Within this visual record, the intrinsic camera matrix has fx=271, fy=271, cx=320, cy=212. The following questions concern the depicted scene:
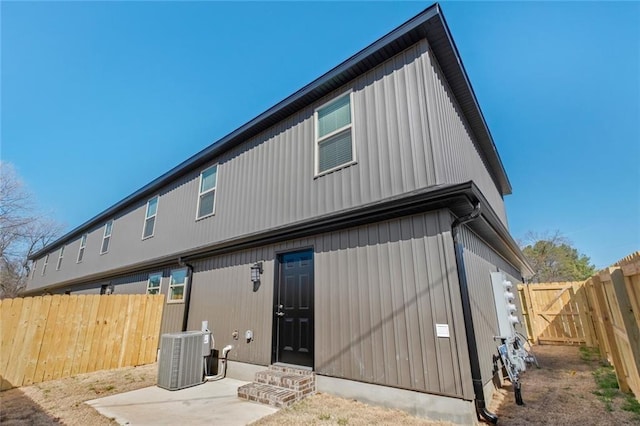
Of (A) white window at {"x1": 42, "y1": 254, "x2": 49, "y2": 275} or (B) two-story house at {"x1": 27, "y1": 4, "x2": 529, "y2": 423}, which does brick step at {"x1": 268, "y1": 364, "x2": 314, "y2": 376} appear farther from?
(A) white window at {"x1": 42, "y1": 254, "x2": 49, "y2": 275}

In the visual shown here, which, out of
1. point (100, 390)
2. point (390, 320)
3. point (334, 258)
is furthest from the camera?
point (100, 390)

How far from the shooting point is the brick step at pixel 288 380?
14.0ft

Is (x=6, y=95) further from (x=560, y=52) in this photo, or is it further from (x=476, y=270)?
(x=560, y=52)

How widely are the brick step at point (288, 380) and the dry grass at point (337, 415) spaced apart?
0.29 metres

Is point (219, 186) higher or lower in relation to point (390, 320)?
higher

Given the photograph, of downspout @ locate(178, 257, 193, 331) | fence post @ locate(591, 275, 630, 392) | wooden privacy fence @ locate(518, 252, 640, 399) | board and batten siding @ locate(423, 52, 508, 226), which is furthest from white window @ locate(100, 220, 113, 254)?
wooden privacy fence @ locate(518, 252, 640, 399)

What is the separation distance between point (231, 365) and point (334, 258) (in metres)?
3.52

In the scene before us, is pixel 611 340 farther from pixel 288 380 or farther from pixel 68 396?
pixel 68 396

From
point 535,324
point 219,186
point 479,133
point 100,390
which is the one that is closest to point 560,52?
point 479,133

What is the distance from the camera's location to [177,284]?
8.41m

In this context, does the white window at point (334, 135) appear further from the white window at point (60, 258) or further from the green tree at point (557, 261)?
the green tree at point (557, 261)

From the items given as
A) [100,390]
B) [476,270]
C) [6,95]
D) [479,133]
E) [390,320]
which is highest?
[6,95]

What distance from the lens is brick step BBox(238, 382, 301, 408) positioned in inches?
155

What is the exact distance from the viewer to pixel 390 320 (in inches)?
155
